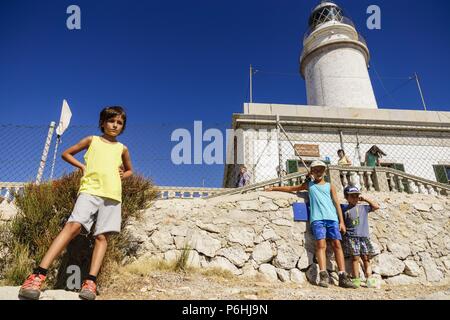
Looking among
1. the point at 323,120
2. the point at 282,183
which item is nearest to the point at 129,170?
the point at 282,183

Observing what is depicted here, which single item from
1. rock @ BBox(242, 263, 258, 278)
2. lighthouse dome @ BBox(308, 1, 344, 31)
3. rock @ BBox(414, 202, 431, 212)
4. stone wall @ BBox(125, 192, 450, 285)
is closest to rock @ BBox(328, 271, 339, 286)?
stone wall @ BBox(125, 192, 450, 285)

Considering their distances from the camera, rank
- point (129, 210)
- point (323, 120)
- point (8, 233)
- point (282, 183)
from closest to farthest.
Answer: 1. point (8, 233)
2. point (129, 210)
3. point (282, 183)
4. point (323, 120)

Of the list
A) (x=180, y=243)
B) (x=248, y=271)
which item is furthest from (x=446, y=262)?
(x=180, y=243)

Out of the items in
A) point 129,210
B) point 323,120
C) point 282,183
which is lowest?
point 129,210

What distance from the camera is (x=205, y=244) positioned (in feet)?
14.7

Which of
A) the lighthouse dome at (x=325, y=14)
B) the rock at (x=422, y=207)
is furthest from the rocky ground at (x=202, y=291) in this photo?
the lighthouse dome at (x=325, y=14)

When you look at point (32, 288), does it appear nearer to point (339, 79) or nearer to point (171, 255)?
point (171, 255)

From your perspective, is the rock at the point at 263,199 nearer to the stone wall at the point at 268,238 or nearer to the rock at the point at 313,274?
the stone wall at the point at 268,238

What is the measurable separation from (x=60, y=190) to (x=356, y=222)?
4.33 m

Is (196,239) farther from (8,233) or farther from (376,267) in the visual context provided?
(376,267)
